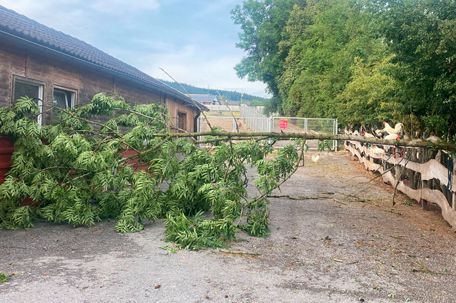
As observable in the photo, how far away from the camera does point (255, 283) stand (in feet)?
13.0

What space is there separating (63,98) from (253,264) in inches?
234

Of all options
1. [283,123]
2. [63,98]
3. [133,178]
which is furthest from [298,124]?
[133,178]

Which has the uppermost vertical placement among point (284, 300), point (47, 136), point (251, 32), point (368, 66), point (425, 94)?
point (251, 32)

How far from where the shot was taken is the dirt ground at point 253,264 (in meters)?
3.70

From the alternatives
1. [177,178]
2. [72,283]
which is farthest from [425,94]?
[72,283]

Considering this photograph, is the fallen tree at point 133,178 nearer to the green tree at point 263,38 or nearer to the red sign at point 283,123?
the red sign at point 283,123

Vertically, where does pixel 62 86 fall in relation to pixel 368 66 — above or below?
below

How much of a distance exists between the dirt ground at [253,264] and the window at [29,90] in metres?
2.45

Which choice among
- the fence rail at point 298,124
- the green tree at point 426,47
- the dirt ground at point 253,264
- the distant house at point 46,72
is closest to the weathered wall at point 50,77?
the distant house at point 46,72

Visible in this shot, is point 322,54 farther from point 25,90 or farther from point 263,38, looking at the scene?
point 25,90

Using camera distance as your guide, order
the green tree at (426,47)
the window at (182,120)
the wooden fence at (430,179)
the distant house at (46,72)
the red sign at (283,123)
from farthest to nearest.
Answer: the red sign at (283,123) < the window at (182,120) < the distant house at (46,72) < the wooden fence at (430,179) < the green tree at (426,47)

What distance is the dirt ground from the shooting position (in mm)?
3703

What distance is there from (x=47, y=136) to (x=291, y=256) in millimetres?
4075

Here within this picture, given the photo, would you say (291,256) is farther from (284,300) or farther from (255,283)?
(284,300)
